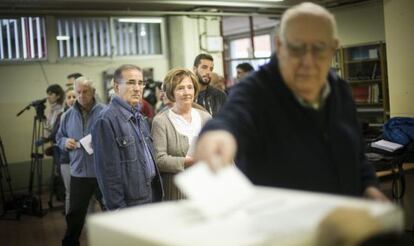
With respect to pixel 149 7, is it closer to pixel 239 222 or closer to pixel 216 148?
pixel 216 148

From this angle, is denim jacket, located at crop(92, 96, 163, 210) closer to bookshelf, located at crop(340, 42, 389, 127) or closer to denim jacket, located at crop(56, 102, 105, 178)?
denim jacket, located at crop(56, 102, 105, 178)

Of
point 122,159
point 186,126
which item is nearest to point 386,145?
point 186,126

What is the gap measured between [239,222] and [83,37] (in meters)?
7.95

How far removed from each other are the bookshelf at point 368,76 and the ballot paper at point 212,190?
24.7 ft

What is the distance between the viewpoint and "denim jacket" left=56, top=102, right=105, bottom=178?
4082 mm

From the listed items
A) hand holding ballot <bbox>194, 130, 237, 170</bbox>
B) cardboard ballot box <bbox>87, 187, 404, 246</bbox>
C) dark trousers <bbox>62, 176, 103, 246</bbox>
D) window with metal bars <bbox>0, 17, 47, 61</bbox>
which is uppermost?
window with metal bars <bbox>0, 17, 47, 61</bbox>

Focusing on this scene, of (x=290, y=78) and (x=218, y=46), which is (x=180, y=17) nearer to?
(x=218, y=46)

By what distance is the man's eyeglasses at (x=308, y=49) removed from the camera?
1.29 m

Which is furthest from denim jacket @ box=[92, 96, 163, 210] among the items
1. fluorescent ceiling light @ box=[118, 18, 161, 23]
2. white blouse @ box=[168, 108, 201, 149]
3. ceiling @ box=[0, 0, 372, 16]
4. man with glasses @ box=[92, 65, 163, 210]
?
fluorescent ceiling light @ box=[118, 18, 161, 23]

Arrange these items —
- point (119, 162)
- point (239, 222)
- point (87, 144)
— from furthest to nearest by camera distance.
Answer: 1. point (87, 144)
2. point (119, 162)
3. point (239, 222)

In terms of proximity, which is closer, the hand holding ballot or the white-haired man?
the hand holding ballot

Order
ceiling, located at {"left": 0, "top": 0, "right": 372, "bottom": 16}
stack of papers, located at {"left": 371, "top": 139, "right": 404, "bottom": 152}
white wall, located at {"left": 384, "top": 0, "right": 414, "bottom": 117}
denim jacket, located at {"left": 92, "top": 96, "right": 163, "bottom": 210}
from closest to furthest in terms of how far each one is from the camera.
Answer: denim jacket, located at {"left": 92, "top": 96, "right": 163, "bottom": 210} < stack of papers, located at {"left": 371, "top": 139, "right": 404, "bottom": 152} < white wall, located at {"left": 384, "top": 0, "right": 414, "bottom": 117} < ceiling, located at {"left": 0, "top": 0, "right": 372, "bottom": 16}

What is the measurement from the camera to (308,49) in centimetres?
129

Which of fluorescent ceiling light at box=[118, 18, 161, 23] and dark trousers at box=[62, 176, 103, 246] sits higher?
fluorescent ceiling light at box=[118, 18, 161, 23]
